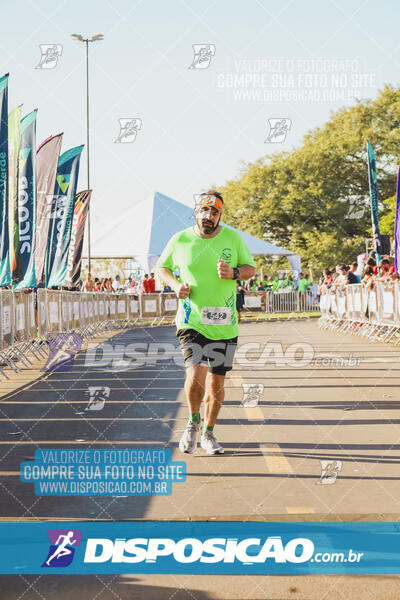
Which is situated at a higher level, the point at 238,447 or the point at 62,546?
the point at 62,546

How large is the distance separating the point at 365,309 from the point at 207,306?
15.3 m

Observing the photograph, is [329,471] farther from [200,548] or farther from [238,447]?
[200,548]

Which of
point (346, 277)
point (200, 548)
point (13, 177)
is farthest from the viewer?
point (346, 277)

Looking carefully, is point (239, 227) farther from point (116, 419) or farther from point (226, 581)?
point (226, 581)

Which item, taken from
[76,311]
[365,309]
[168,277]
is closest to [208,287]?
[168,277]


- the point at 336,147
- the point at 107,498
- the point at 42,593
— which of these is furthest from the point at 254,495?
the point at 336,147

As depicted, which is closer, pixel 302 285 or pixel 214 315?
pixel 214 315

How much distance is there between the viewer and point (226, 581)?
12.9ft

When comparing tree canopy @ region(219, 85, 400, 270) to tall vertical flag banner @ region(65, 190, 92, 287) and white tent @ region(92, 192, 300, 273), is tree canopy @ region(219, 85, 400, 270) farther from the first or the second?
tall vertical flag banner @ region(65, 190, 92, 287)

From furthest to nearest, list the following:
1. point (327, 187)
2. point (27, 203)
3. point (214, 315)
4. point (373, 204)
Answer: point (327, 187)
point (373, 204)
point (27, 203)
point (214, 315)

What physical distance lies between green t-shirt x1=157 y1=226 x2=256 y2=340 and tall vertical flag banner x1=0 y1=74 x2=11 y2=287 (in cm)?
801

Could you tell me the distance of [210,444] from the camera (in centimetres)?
708

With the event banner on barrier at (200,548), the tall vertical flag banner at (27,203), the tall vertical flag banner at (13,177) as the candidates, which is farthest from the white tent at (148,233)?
the event banner on barrier at (200,548)

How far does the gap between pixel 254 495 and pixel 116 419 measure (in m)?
3.72
